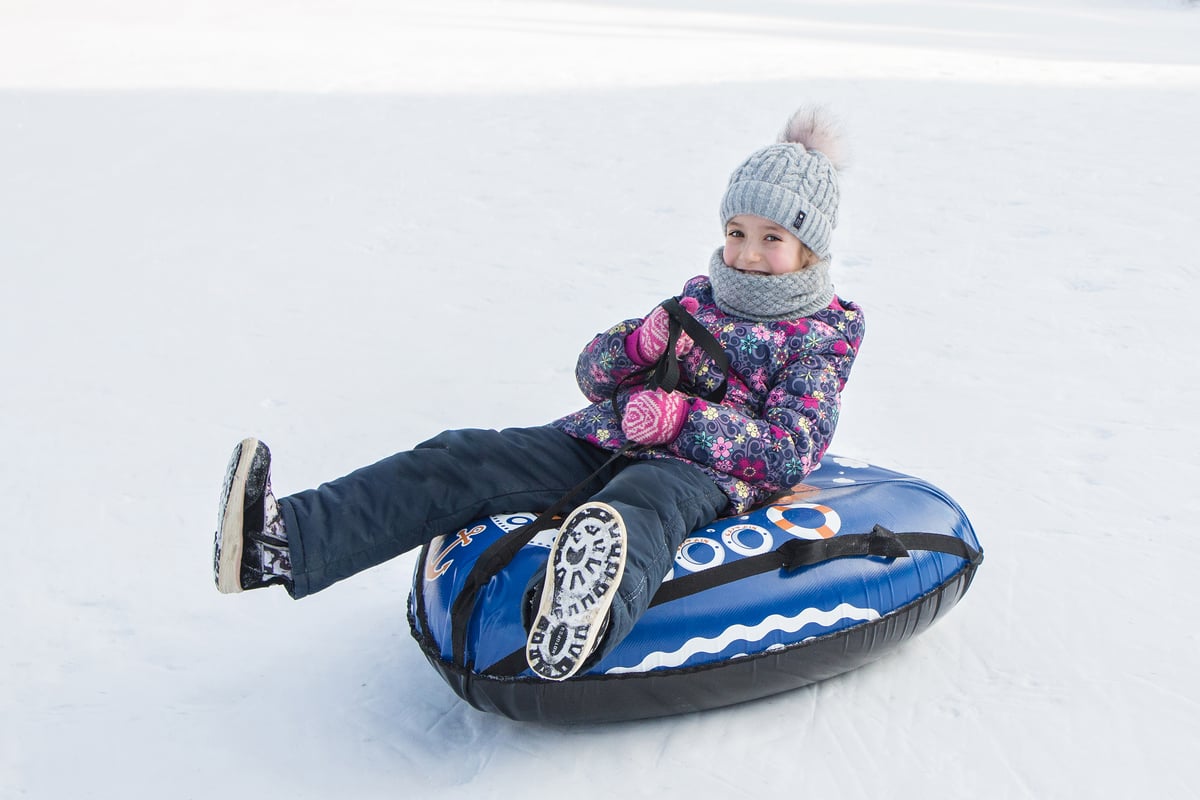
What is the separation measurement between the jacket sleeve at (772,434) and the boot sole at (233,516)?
895 millimetres

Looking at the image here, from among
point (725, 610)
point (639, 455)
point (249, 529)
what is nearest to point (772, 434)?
point (639, 455)

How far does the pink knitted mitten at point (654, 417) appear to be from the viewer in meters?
2.52

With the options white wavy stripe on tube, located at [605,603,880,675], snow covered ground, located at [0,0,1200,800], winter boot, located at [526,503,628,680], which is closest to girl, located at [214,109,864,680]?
winter boot, located at [526,503,628,680]

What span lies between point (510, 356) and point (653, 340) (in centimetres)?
219

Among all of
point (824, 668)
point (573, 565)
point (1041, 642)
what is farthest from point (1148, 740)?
point (573, 565)

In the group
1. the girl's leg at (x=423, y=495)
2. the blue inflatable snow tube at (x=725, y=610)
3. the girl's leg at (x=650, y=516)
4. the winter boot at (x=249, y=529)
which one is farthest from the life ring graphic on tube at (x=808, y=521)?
the winter boot at (x=249, y=529)

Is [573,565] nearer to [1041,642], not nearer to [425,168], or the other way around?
[1041,642]

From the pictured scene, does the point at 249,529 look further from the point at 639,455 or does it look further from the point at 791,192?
the point at 791,192

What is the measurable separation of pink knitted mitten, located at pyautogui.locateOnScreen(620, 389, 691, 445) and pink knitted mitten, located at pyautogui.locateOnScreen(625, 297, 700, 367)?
0.18 meters

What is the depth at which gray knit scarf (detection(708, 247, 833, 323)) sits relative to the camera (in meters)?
2.75

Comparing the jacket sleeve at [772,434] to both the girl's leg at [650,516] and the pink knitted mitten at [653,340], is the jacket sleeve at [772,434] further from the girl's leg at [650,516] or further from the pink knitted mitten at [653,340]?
the pink knitted mitten at [653,340]

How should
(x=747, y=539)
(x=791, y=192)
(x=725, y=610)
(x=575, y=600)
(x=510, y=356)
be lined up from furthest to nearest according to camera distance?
1. (x=510, y=356)
2. (x=791, y=192)
3. (x=747, y=539)
4. (x=725, y=610)
5. (x=575, y=600)

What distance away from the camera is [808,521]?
2.54 metres

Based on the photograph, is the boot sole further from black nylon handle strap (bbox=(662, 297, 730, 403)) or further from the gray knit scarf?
the gray knit scarf
